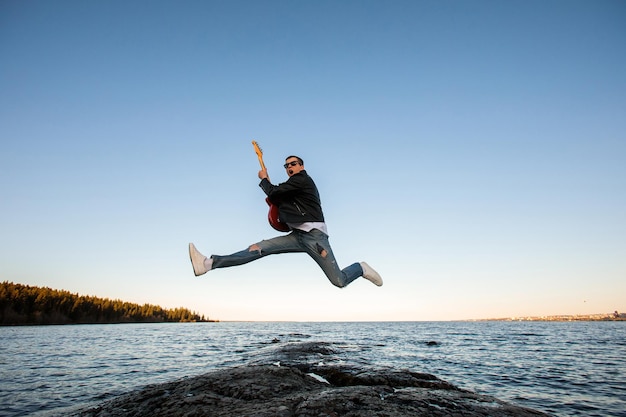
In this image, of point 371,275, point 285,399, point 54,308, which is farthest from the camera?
point 54,308

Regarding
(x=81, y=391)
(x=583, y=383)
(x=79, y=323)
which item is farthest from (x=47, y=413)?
(x=79, y=323)

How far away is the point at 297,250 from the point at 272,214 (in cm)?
79

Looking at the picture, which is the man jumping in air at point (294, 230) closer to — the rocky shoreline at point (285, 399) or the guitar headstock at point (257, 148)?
the guitar headstock at point (257, 148)

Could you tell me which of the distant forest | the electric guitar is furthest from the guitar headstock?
the distant forest

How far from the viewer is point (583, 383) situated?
12.0 meters

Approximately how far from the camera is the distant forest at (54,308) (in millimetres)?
78688

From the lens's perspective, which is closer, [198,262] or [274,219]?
[198,262]

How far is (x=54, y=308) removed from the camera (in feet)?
295

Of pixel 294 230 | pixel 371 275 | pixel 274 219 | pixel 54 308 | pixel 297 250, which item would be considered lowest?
pixel 54 308

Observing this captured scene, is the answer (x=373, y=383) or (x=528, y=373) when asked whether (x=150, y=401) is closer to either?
(x=373, y=383)

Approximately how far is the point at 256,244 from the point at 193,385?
92.4 inches

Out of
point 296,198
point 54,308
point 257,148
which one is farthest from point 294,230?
point 54,308

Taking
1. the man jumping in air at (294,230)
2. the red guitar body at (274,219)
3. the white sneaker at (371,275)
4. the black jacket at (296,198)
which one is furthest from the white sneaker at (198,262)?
the white sneaker at (371,275)

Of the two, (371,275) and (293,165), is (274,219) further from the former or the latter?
(371,275)
